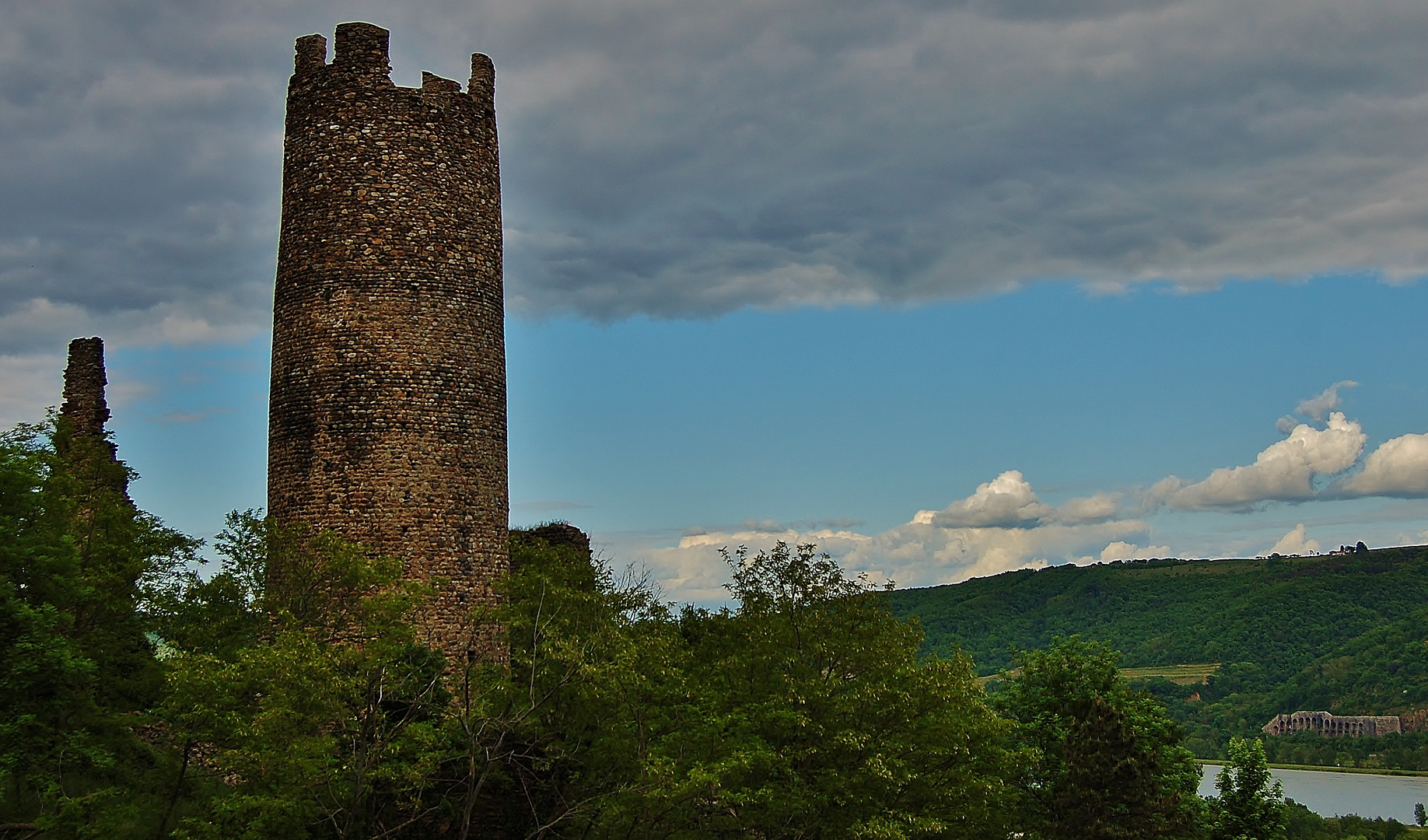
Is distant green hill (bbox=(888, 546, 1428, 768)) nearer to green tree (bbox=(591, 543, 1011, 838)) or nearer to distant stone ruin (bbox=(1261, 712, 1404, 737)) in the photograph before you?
distant stone ruin (bbox=(1261, 712, 1404, 737))

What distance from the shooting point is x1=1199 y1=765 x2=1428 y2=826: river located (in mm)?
96500

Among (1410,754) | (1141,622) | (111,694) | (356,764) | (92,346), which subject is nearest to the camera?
(356,764)

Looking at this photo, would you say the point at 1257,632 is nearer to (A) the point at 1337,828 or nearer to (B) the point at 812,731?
Answer: (A) the point at 1337,828

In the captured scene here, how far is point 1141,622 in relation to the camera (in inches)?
7205

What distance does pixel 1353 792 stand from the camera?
361ft

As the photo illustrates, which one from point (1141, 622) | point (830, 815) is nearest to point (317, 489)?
point (830, 815)

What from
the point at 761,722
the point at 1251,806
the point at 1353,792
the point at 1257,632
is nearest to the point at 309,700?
the point at 761,722

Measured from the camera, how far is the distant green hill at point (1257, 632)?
137 meters

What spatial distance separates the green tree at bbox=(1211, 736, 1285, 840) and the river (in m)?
58.3

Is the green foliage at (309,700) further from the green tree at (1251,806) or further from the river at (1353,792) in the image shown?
the river at (1353,792)

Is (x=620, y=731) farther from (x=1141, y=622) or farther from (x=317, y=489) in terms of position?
(x=1141, y=622)

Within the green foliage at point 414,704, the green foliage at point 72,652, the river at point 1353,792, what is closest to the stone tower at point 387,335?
the green foliage at point 414,704

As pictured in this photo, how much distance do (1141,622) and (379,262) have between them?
175m

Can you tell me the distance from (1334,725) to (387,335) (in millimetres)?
136803
